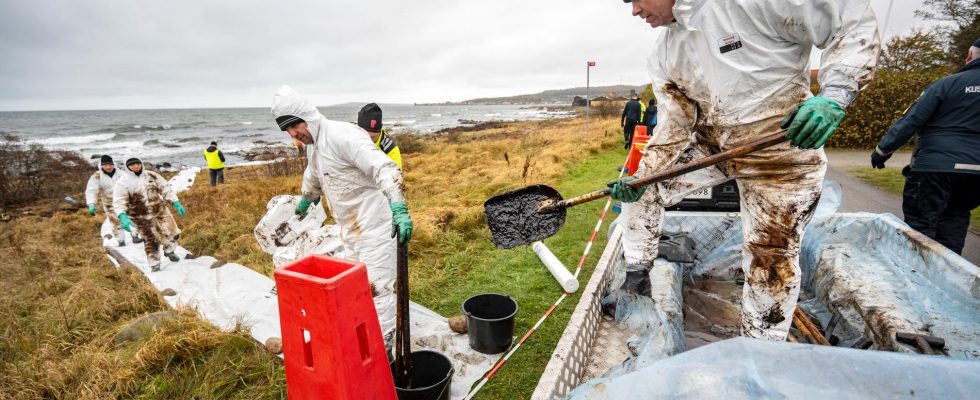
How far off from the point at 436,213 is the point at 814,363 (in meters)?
5.84

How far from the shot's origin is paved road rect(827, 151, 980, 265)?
4.29m

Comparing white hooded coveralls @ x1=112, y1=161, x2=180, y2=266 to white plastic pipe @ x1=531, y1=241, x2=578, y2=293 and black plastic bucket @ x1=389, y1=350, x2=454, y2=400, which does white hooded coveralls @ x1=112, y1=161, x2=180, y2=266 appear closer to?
black plastic bucket @ x1=389, y1=350, x2=454, y2=400

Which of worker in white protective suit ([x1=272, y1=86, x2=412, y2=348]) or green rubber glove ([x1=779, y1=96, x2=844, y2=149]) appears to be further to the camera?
worker in white protective suit ([x1=272, y1=86, x2=412, y2=348])

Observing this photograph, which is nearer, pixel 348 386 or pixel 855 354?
pixel 855 354

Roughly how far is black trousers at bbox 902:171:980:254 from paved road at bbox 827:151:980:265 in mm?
1044

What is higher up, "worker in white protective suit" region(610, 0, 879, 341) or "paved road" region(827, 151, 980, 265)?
"worker in white protective suit" region(610, 0, 879, 341)

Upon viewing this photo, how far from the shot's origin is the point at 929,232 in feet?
10.8

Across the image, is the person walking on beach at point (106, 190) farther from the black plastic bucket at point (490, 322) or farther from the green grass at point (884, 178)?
the green grass at point (884, 178)

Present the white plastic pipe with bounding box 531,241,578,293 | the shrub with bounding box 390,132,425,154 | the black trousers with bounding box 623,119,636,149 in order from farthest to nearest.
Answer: the shrub with bounding box 390,132,425,154 < the black trousers with bounding box 623,119,636,149 < the white plastic pipe with bounding box 531,241,578,293

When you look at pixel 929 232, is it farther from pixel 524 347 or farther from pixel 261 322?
pixel 261 322

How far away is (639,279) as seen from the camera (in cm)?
286

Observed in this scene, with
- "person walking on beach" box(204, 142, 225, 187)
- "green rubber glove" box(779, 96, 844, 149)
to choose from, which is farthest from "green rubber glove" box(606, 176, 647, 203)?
"person walking on beach" box(204, 142, 225, 187)

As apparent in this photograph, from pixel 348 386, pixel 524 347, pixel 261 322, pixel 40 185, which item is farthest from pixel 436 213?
pixel 40 185

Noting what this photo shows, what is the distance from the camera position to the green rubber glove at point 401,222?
98.0 inches
